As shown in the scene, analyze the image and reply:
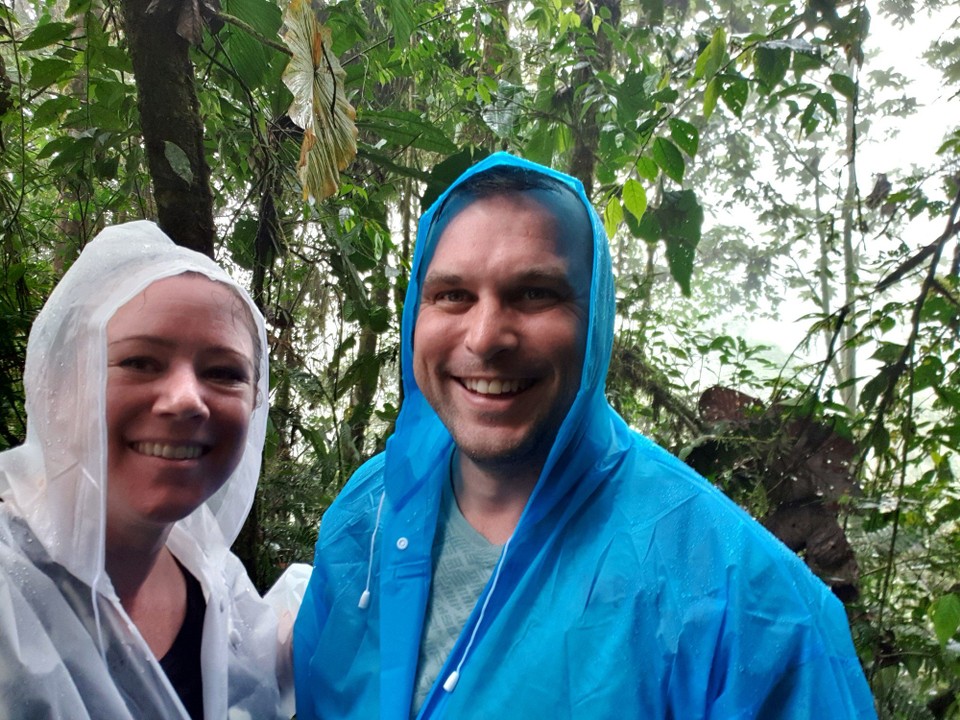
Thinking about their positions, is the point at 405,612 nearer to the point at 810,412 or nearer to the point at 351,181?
the point at 351,181

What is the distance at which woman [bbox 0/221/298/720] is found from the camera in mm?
1000

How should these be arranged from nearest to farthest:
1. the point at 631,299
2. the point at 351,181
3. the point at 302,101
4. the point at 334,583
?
the point at 334,583 → the point at 302,101 → the point at 351,181 → the point at 631,299

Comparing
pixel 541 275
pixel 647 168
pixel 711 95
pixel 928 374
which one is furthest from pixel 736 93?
pixel 928 374

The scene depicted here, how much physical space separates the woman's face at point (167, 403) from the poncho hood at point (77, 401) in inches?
1.2

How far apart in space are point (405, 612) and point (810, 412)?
1958 millimetres

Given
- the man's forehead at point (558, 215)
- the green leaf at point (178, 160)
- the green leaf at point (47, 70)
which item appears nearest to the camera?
the man's forehead at point (558, 215)

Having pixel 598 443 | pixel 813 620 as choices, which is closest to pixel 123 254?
pixel 598 443

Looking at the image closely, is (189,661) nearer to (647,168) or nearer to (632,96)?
(647,168)

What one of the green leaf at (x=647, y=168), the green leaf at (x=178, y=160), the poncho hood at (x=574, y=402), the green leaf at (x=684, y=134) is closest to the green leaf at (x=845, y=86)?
the green leaf at (x=684, y=134)

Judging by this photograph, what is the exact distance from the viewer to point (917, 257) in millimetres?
2271

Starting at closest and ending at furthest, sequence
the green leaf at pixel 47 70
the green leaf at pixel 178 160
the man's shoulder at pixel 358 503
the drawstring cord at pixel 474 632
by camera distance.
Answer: the drawstring cord at pixel 474 632
the man's shoulder at pixel 358 503
the green leaf at pixel 178 160
the green leaf at pixel 47 70

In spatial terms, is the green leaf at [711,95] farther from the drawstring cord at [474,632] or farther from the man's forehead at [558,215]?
the drawstring cord at [474,632]

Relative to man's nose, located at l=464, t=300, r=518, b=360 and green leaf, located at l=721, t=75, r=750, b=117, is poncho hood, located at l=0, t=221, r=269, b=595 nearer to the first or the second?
man's nose, located at l=464, t=300, r=518, b=360

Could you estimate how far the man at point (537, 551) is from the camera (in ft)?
3.09
